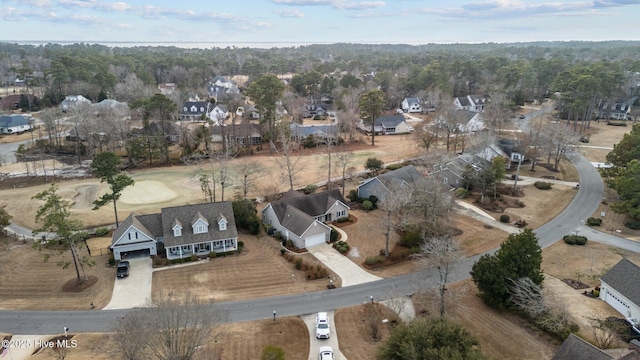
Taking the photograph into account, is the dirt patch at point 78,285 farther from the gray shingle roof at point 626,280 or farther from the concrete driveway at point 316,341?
the gray shingle roof at point 626,280

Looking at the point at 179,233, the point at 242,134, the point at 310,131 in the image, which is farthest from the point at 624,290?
the point at 242,134

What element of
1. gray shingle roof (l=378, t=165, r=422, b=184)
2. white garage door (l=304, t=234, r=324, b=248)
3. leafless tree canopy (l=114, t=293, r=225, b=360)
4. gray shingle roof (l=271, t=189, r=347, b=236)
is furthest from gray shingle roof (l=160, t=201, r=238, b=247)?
gray shingle roof (l=378, t=165, r=422, b=184)

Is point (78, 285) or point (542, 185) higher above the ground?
point (542, 185)

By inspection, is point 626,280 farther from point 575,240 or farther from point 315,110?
point 315,110

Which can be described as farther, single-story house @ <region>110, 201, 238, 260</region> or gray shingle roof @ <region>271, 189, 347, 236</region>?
gray shingle roof @ <region>271, 189, 347, 236</region>

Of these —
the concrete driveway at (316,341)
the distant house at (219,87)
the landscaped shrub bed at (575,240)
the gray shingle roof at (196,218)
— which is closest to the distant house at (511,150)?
the landscaped shrub bed at (575,240)

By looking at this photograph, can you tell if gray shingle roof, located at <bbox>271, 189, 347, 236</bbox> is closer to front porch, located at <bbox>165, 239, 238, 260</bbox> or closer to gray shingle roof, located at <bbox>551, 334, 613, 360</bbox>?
front porch, located at <bbox>165, 239, 238, 260</bbox>
